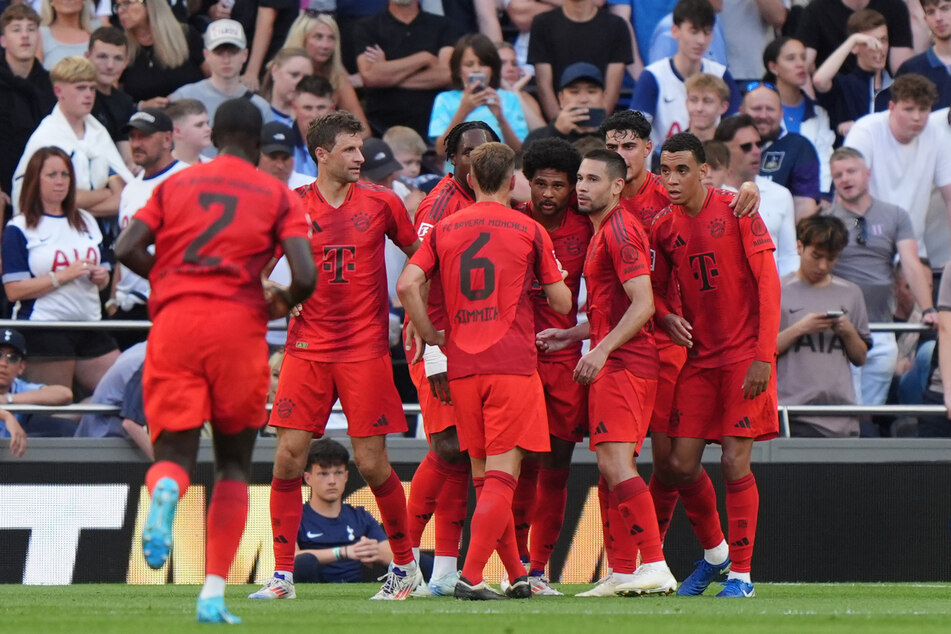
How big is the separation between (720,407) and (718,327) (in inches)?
19.4

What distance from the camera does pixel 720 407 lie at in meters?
8.98

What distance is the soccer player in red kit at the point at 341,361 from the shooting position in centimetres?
873

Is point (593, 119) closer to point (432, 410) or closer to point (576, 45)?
point (576, 45)

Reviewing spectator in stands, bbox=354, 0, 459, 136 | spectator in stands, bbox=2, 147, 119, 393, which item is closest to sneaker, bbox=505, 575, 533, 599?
spectator in stands, bbox=2, 147, 119, 393

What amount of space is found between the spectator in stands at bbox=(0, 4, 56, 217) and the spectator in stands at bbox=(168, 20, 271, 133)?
123 centimetres

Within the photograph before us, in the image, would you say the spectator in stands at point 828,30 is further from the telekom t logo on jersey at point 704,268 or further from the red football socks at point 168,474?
the red football socks at point 168,474

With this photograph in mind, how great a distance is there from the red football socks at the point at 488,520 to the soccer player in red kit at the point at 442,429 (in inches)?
30.8

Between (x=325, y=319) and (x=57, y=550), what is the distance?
3.67 meters

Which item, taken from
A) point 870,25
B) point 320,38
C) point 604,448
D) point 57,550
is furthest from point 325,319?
point 870,25

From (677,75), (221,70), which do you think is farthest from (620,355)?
(221,70)

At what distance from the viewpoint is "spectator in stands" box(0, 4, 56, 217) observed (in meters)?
13.4

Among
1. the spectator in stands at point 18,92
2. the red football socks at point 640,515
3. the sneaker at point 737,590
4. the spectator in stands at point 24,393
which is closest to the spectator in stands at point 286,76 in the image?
the spectator in stands at point 18,92

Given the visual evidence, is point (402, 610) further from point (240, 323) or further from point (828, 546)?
point (828, 546)

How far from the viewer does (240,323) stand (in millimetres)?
6648
